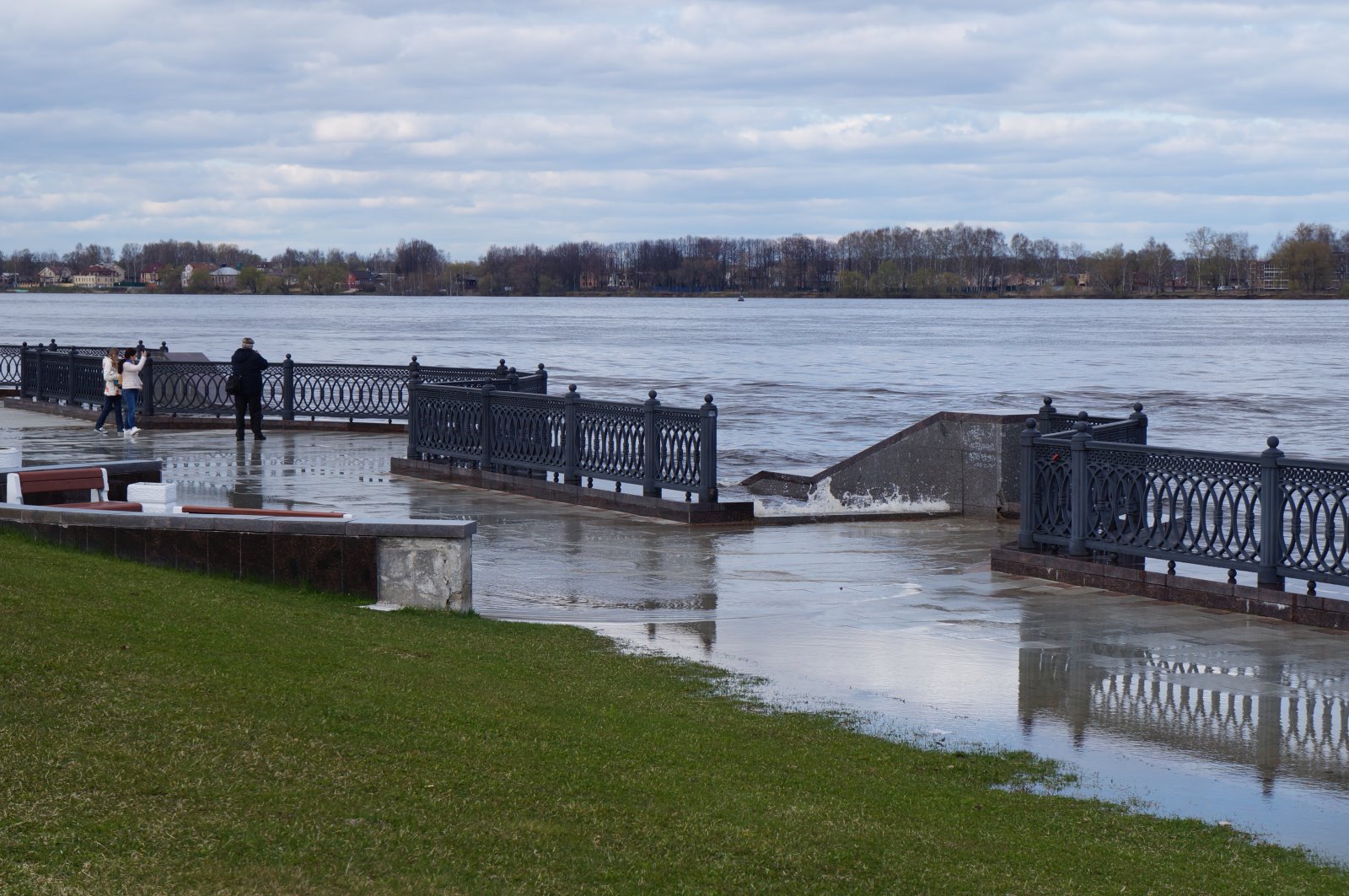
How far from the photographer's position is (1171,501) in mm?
13000

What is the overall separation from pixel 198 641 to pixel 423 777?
8.80 ft

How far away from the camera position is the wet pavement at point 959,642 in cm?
805

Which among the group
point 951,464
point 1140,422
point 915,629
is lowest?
point 915,629

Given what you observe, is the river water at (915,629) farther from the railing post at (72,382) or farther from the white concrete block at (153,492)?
the white concrete block at (153,492)

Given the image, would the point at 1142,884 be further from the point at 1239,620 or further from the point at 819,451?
the point at 819,451

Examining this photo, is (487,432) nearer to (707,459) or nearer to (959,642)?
(707,459)

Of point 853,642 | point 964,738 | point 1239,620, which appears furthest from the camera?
point 1239,620

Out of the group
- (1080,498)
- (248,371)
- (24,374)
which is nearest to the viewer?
(1080,498)

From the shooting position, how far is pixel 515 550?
15328 mm

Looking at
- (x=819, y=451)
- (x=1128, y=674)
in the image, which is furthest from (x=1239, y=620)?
(x=819, y=451)

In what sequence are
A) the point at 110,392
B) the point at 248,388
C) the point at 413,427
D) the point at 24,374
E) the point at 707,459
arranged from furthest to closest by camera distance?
the point at 24,374, the point at 110,392, the point at 248,388, the point at 413,427, the point at 707,459

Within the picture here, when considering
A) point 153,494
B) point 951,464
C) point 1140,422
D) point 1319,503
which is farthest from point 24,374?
point 1319,503

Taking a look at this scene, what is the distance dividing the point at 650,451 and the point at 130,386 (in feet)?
42.9

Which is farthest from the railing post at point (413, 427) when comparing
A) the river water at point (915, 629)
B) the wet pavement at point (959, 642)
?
the wet pavement at point (959, 642)
